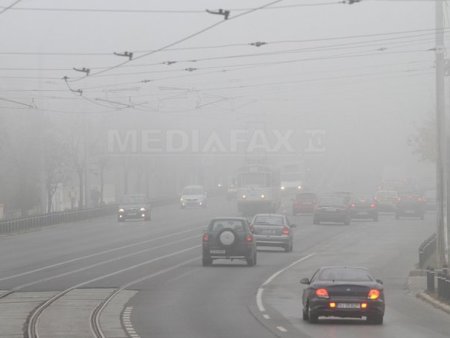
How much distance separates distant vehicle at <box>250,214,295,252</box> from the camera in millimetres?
46812

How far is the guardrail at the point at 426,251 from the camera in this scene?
37812mm

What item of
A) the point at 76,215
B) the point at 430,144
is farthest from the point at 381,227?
the point at 430,144

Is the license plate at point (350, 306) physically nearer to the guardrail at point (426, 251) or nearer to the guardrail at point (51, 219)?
the guardrail at point (426, 251)

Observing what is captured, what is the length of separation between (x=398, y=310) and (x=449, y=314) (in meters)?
1.62

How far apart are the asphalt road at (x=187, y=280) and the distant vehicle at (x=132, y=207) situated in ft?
20.9

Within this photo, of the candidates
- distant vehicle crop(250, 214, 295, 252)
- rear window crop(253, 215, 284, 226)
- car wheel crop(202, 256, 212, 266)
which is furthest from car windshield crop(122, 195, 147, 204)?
car wheel crop(202, 256, 212, 266)

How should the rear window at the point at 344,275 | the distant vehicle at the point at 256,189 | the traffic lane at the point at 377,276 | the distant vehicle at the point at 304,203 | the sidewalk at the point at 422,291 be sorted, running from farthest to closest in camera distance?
the distant vehicle at the point at 304,203 → the distant vehicle at the point at 256,189 → the sidewalk at the point at 422,291 → the rear window at the point at 344,275 → the traffic lane at the point at 377,276

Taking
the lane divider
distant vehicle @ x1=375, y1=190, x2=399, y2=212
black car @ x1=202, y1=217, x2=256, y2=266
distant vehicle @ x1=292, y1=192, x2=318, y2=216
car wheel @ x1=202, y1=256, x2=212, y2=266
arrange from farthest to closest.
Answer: distant vehicle @ x1=375, y1=190, x2=399, y2=212 < distant vehicle @ x1=292, y1=192, x2=318, y2=216 < car wheel @ x1=202, y1=256, x2=212, y2=266 < black car @ x1=202, y1=217, x2=256, y2=266 < the lane divider

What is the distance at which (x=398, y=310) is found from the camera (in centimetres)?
2678

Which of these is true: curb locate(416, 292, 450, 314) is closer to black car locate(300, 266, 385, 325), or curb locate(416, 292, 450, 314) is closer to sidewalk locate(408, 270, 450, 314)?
sidewalk locate(408, 270, 450, 314)

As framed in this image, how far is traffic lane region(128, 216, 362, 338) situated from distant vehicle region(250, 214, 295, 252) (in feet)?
2.81

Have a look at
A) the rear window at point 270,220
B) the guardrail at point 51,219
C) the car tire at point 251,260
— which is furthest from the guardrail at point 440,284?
the guardrail at point 51,219

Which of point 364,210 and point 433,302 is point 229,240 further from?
point 364,210

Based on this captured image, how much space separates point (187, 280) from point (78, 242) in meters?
21.4
